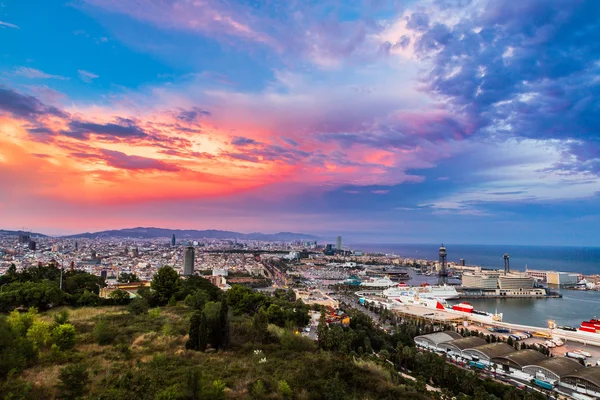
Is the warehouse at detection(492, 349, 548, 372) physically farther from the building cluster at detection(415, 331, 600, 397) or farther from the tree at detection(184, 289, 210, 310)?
the tree at detection(184, 289, 210, 310)

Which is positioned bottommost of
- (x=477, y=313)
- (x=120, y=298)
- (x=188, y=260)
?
(x=477, y=313)

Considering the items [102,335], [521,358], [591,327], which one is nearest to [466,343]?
[521,358]

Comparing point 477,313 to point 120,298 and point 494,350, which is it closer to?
point 494,350

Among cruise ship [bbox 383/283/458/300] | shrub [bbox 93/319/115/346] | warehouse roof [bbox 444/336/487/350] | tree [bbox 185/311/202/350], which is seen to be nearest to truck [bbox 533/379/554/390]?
warehouse roof [bbox 444/336/487/350]

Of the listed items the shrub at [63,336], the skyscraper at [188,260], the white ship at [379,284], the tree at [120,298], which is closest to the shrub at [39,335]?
the shrub at [63,336]

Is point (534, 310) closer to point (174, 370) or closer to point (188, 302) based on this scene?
point (188, 302)

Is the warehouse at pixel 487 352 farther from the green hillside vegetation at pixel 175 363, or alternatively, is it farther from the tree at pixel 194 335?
the tree at pixel 194 335
